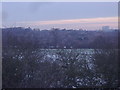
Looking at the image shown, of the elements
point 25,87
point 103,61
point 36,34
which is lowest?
point 25,87

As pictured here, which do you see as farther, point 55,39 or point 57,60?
point 55,39

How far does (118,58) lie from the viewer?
9656 mm

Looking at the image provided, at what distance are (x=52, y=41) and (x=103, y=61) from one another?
Result: 4.79 ft

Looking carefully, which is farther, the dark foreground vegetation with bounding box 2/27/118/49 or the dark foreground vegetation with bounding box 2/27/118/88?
the dark foreground vegetation with bounding box 2/27/118/49

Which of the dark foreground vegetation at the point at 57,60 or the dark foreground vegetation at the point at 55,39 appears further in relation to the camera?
the dark foreground vegetation at the point at 55,39

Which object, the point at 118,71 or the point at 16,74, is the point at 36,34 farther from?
the point at 118,71

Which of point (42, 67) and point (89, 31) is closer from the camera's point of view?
point (42, 67)

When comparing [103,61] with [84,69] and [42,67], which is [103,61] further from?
[42,67]

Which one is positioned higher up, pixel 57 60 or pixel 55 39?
pixel 55 39

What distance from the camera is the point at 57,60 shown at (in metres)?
9.39

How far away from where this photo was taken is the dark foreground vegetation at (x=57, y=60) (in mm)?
9422

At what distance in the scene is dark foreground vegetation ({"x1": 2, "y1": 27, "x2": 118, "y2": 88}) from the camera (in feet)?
30.9

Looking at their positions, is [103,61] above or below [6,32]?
below

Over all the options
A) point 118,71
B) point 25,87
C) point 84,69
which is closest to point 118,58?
point 118,71
